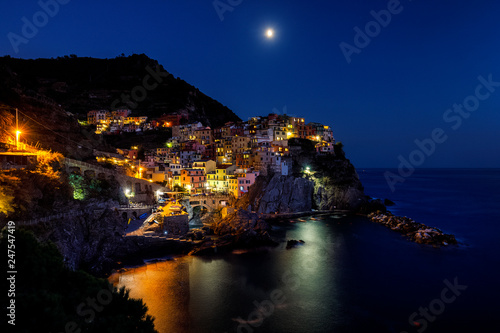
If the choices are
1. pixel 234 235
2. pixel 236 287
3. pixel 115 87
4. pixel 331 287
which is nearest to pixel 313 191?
pixel 234 235

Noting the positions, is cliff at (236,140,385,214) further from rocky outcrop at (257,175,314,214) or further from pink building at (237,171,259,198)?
pink building at (237,171,259,198)

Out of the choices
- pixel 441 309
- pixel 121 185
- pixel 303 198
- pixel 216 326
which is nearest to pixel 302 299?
pixel 216 326

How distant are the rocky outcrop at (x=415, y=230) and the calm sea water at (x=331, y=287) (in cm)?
127

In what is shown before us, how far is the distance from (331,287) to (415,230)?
18.9m

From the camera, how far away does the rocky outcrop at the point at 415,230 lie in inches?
1193

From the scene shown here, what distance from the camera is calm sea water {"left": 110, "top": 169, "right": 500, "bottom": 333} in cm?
1638

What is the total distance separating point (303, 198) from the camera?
4672cm

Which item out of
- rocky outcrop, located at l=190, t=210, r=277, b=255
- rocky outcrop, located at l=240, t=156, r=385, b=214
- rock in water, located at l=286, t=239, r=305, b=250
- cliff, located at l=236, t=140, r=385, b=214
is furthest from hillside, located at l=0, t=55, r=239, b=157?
rock in water, located at l=286, t=239, r=305, b=250

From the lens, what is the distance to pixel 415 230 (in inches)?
1341

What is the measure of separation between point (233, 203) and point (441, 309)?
2911cm

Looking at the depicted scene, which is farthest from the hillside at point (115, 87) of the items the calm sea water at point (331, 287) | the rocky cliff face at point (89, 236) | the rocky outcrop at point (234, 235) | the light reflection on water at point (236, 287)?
the calm sea water at point (331, 287)

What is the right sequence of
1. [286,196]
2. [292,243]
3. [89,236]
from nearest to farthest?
1. [89,236]
2. [292,243]
3. [286,196]

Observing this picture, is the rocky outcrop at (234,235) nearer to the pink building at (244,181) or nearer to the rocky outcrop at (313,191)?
the rocky outcrop at (313,191)

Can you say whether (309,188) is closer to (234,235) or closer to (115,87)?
(234,235)
